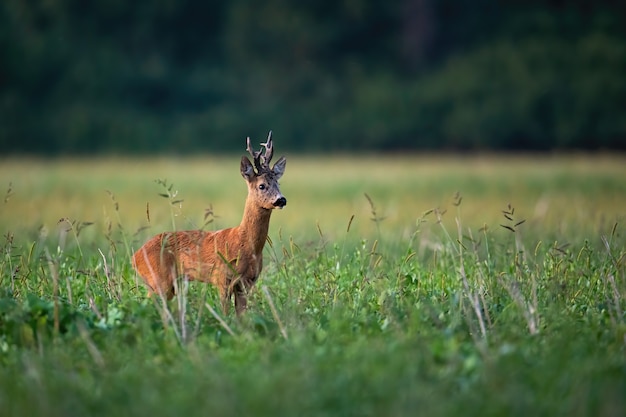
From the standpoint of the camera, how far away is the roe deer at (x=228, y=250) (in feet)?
26.5

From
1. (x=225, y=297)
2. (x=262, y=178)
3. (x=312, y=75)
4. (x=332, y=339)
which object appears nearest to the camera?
(x=332, y=339)

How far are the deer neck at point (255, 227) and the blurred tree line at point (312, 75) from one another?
2868cm

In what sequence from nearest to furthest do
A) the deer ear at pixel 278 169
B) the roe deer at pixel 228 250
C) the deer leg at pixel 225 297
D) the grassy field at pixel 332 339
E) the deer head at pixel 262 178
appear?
the grassy field at pixel 332 339 < the deer leg at pixel 225 297 < the roe deer at pixel 228 250 < the deer head at pixel 262 178 < the deer ear at pixel 278 169

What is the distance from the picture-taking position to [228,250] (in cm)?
831

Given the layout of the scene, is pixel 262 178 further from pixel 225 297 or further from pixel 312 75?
pixel 312 75

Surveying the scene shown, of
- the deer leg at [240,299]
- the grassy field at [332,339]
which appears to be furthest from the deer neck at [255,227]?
the deer leg at [240,299]

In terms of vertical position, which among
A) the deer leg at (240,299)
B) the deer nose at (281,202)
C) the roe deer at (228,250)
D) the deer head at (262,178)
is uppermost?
the deer head at (262,178)

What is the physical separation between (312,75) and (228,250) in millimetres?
35793

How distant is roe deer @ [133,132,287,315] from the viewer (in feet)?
26.5

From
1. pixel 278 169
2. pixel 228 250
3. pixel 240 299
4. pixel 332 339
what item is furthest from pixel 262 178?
pixel 332 339

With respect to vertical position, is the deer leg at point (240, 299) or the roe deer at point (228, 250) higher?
the roe deer at point (228, 250)

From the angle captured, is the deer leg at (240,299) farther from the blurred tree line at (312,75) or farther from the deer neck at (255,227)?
the blurred tree line at (312,75)

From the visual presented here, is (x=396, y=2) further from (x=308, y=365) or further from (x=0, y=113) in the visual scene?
(x=308, y=365)

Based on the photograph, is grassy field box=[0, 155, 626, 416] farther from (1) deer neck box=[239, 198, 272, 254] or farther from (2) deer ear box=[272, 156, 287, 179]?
(2) deer ear box=[272, 156, 287, 179]
